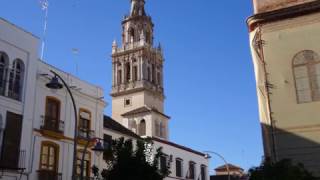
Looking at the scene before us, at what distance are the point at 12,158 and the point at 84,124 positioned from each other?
23.5 feet

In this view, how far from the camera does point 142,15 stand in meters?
74.9

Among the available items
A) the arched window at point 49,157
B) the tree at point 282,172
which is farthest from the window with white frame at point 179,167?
the tree at point 282,172

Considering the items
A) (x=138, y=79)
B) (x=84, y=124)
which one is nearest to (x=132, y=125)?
(x=138, y=79)

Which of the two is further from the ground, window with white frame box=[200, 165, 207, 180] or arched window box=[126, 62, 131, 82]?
arched window box=[126, 62, 131, 82]

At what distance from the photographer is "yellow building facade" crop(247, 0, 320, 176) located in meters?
10.1

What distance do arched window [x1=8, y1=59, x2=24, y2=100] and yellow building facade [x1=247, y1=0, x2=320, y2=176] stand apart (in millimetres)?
16397

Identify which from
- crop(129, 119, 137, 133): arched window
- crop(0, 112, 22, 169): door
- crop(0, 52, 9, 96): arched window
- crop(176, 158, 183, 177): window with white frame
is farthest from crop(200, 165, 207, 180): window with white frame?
crop(0, 52, 9, 96): arched window

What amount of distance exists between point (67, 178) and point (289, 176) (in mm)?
20545

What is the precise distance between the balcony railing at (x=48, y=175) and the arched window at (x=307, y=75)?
17.9 meters

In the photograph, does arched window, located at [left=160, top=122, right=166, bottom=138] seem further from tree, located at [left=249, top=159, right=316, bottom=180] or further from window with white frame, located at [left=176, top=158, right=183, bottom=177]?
tree, located at [left=249, top=159, right=316, bottom=180]

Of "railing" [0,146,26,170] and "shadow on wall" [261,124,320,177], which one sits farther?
"railing" [0,146,26,170]

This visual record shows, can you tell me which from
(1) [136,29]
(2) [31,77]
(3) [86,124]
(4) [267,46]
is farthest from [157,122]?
(4) [267,46]

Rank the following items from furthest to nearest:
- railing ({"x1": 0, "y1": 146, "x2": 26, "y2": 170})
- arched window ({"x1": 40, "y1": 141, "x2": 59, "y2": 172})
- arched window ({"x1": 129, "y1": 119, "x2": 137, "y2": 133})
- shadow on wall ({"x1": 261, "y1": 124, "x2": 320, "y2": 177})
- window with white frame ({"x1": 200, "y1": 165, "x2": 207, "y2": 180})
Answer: arched window ({"x1": 129, "y1": 119, "x2": 137, "y2": 133}) → window with white frame ({"x1": 200, "y1": 165, "x2": 207, "y2": 180}) → arched window ({"x1": 40, "y1": 141, "x2": 59, "y2": 172}) → railing ({"x1": 0, "y1": 146, "x2": 26, "y2": 170}) → shadow on wall ({"x1": 261, "y1": 124, "x2": 320, "y2": 177})

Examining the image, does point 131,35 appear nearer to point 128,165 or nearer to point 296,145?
point 128,165
